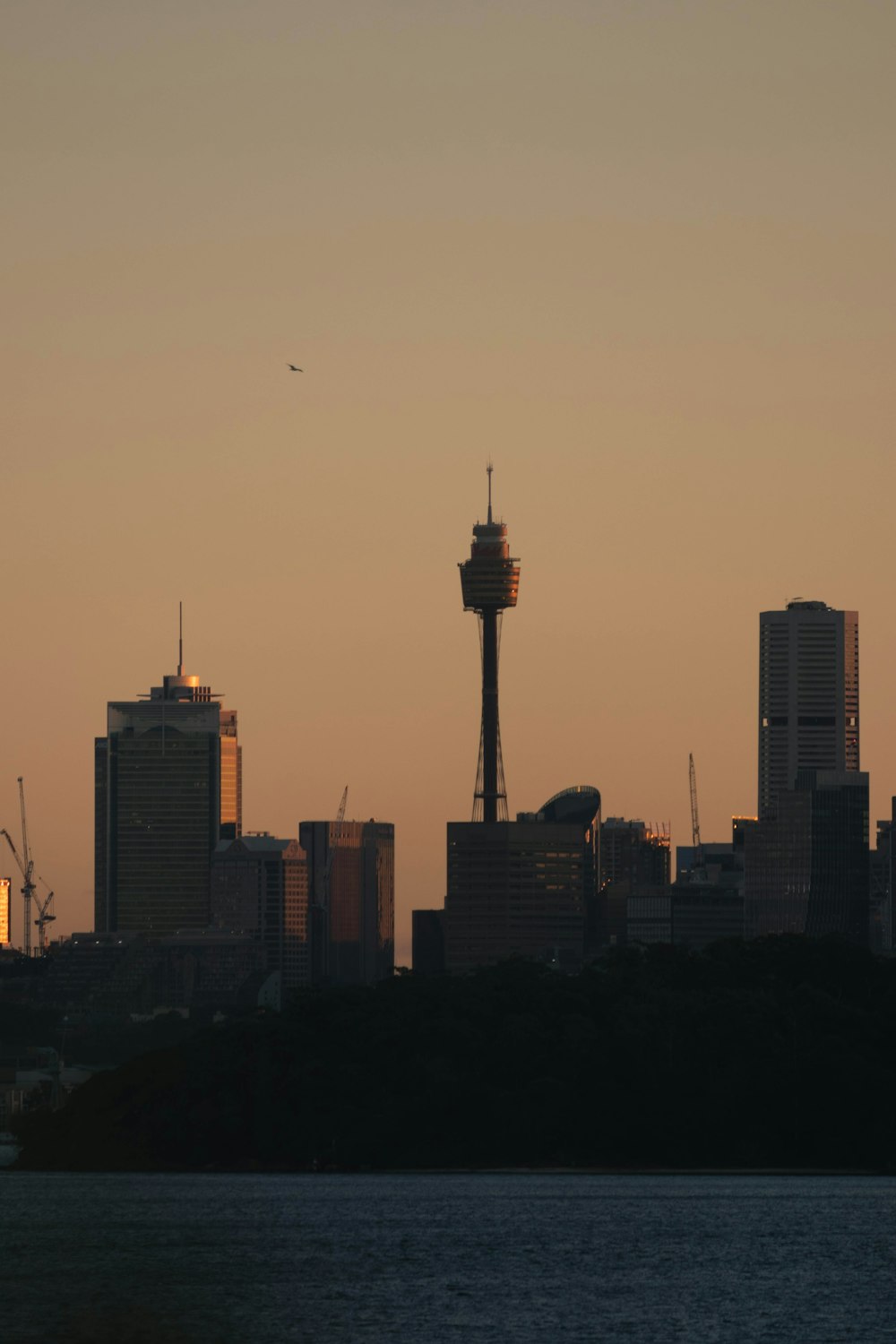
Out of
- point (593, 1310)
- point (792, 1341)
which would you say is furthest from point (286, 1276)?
point (792, 1341)

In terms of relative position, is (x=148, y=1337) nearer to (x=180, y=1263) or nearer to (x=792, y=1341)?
(x=792, y=1341)

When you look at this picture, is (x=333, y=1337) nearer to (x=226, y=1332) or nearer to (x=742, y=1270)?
(x=226, y=1332)

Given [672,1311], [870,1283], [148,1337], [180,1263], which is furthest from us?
[180,1263]

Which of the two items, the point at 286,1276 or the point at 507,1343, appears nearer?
the point at 507,1343

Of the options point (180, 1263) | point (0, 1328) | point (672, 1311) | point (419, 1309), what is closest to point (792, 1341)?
point (672, 1311)

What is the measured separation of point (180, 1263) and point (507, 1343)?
157ft

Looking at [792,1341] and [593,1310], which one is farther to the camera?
[593,1310]

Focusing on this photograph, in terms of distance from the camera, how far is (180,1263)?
192 m

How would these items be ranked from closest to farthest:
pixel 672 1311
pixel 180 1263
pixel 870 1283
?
1. pixel 672 1311
2. pixel 870 1283
3. pixel 180 1263

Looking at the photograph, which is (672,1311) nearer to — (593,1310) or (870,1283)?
(593,1310)

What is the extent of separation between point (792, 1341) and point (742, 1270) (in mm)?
33660

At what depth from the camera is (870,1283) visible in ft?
583

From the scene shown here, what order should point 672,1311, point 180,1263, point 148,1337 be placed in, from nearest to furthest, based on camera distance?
point 148,1337, point 672,1311, point 180,1263

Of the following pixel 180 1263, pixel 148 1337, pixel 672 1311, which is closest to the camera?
pixel 148 1337
